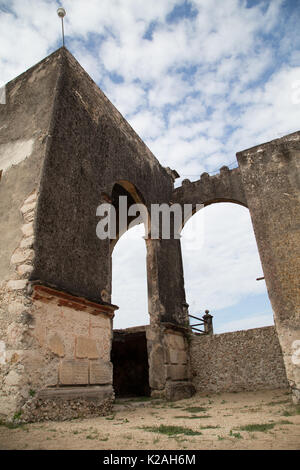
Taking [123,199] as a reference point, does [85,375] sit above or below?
below

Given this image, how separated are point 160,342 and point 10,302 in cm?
443

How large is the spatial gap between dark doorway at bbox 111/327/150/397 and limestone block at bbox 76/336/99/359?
5318mm

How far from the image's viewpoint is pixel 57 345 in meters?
4.55

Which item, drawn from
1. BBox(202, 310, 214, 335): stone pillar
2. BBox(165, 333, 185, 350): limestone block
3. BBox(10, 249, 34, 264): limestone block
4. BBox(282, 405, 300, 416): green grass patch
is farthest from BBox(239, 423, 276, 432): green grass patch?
BBox(202, 310, 214, 335): stone pillar

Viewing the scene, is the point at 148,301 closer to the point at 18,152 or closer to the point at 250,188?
the point at 250,188

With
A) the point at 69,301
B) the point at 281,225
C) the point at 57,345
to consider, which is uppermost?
the point at 281,225

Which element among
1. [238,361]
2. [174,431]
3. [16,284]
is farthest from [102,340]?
[238,361]

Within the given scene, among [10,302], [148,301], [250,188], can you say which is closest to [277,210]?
[250,188]

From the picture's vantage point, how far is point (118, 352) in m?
11.2

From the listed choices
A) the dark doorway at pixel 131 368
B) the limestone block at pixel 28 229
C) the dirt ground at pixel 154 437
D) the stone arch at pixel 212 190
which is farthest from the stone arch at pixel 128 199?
the dirt ground at pixel 154 437

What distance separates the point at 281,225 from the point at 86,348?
434cm

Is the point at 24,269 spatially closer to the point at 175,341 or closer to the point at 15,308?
the point at 15,308

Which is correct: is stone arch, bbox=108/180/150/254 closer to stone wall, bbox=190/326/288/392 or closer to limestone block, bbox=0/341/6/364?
stone wall, bbox=190/326/288/392

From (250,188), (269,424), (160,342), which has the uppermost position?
(250,188)
